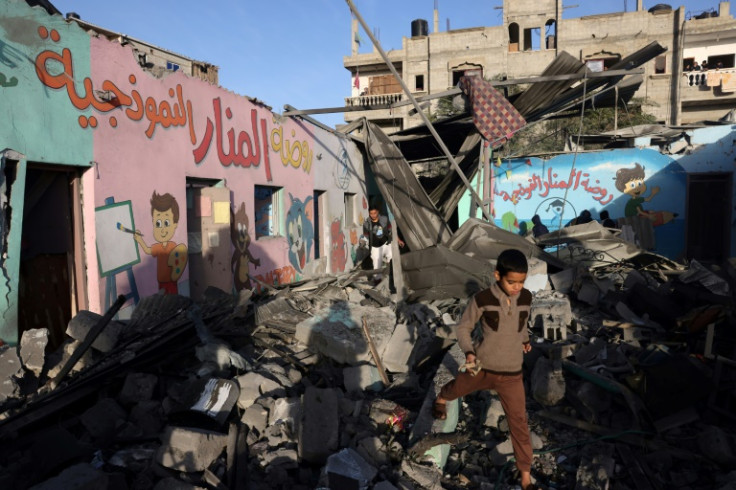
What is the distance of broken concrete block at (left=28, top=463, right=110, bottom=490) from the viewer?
8.63 feet

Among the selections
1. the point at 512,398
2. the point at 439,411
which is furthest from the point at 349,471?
the point at 512,398

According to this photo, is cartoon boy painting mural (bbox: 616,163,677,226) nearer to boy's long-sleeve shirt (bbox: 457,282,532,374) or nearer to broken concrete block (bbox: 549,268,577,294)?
broken concrete block (bbox: 549,268,577,294)

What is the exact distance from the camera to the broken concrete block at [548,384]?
4566 mm

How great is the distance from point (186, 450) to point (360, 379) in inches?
74.5

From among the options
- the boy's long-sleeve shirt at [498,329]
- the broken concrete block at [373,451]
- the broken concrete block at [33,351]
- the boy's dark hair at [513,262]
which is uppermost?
the boy's dark hair at [513,262]

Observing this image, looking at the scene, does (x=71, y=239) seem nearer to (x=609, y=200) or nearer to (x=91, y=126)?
(x=91, y=126)

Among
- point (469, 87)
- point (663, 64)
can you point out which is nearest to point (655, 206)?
point (469, 87)

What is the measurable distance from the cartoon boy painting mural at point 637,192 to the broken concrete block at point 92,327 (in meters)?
15.3

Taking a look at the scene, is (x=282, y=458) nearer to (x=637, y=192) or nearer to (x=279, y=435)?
(x=279, y=435)

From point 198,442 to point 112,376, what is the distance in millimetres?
1420

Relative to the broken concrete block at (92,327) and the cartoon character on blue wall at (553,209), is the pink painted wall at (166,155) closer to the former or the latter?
the broken concrete block at (92,327)

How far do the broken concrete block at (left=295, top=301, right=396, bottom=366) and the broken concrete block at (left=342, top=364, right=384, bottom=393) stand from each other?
41 cm

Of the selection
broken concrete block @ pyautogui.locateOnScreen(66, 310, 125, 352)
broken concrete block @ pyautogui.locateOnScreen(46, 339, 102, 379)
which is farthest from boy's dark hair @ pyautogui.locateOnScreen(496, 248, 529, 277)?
broken concrete block @ pyautogui.locateOnScreen(46, 339, 102, 379)

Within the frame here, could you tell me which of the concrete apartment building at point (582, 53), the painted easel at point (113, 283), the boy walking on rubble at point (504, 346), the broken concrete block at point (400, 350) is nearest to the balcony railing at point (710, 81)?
the concrete apartment building at point (582, 53)
